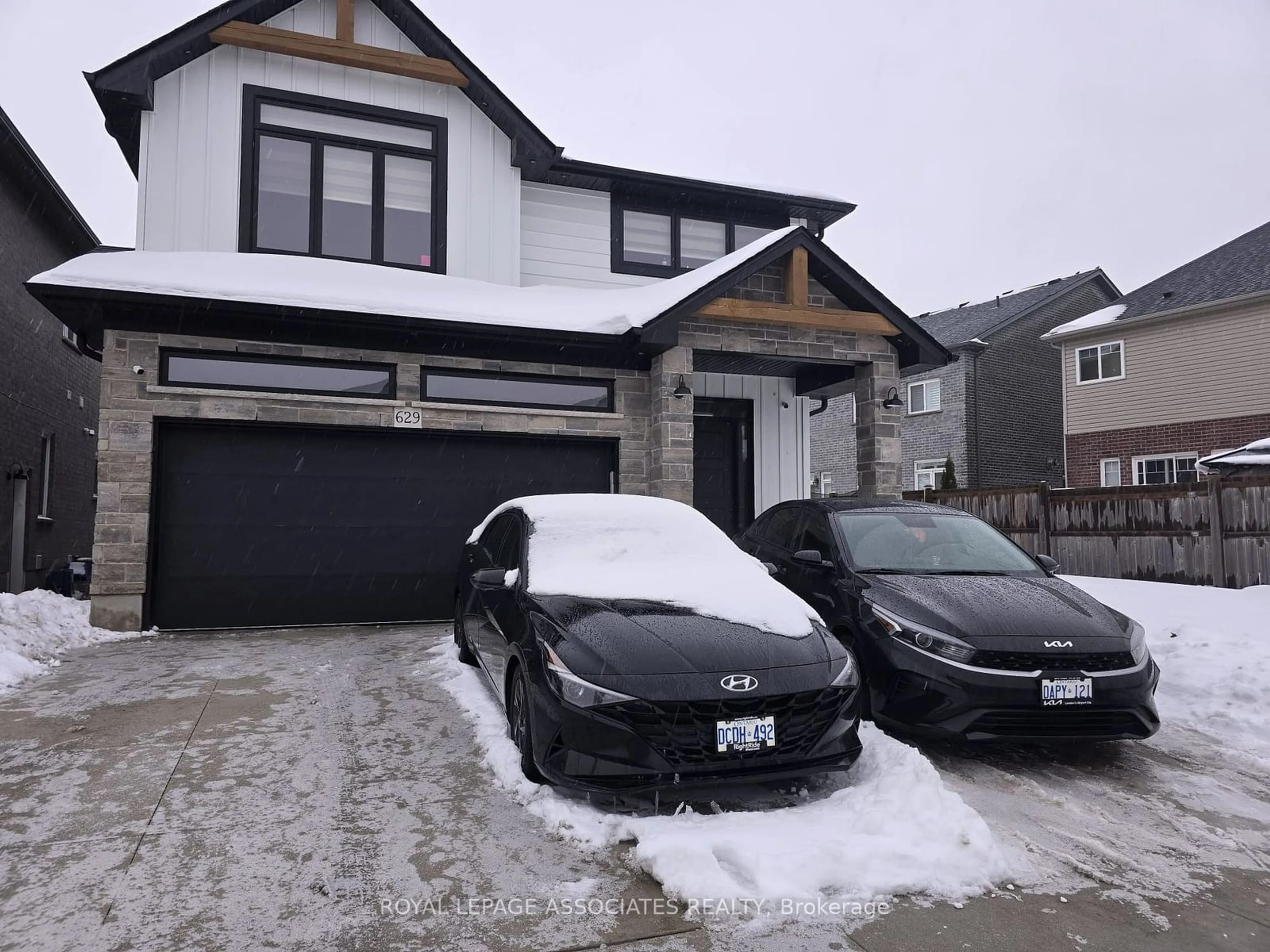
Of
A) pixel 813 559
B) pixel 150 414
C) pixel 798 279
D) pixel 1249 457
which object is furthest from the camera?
pixel 1249 457

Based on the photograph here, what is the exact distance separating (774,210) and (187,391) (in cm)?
941

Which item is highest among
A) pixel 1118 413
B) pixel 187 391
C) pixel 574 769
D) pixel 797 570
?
pixel 1118 413

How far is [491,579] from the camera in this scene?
5.12 meters

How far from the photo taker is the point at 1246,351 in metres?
18.1

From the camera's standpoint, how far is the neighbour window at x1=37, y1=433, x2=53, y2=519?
1521 centimetres

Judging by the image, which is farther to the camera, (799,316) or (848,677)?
(799,316)

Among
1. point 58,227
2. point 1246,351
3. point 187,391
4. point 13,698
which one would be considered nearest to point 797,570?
point 13,698

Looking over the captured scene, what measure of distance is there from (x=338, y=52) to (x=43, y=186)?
686cm

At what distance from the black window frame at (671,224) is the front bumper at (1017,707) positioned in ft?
29.5

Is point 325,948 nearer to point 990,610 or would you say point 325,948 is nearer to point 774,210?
point 990,610

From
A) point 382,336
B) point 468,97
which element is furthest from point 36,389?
point 468,97

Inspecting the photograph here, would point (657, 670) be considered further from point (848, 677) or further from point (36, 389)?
point (36, 389)

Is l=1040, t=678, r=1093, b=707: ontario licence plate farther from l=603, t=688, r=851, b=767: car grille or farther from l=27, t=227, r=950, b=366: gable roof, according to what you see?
l=27, t=227, r=950, b=366: gable roof

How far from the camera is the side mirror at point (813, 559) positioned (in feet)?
19.1
